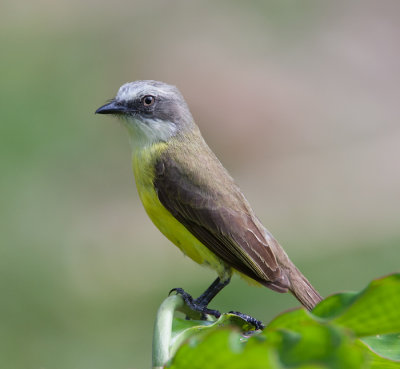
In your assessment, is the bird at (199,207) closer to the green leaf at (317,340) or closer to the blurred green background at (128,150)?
the green leaf at (317,340)

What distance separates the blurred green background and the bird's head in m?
3.73

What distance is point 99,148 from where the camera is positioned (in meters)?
14.2

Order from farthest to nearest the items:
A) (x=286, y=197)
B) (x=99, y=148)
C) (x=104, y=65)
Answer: (x=104, y=65), (x=99, y=148), (x=286, y=197)

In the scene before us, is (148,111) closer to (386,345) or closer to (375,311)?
(386,345)

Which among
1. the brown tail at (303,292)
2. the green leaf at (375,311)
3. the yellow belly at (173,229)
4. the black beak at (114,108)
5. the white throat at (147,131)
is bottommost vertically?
the brown tail at (303,292)

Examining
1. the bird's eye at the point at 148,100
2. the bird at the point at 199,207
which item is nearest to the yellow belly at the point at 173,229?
the bird at the point at 199,207

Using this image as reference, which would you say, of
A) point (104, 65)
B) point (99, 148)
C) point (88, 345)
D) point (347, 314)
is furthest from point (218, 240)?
point (104, 65)

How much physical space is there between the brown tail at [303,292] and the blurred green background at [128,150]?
155 inches

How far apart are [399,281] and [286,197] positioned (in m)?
11.8

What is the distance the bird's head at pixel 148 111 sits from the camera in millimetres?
4668

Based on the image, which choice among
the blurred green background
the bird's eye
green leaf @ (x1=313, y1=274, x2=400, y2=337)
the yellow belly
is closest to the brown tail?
the yellow belly

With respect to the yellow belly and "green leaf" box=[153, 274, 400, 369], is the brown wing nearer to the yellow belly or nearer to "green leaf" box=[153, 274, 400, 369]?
the yellow belly

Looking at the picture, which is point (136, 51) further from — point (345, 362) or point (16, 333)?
point (345, 362)

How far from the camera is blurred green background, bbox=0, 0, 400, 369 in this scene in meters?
9.03
